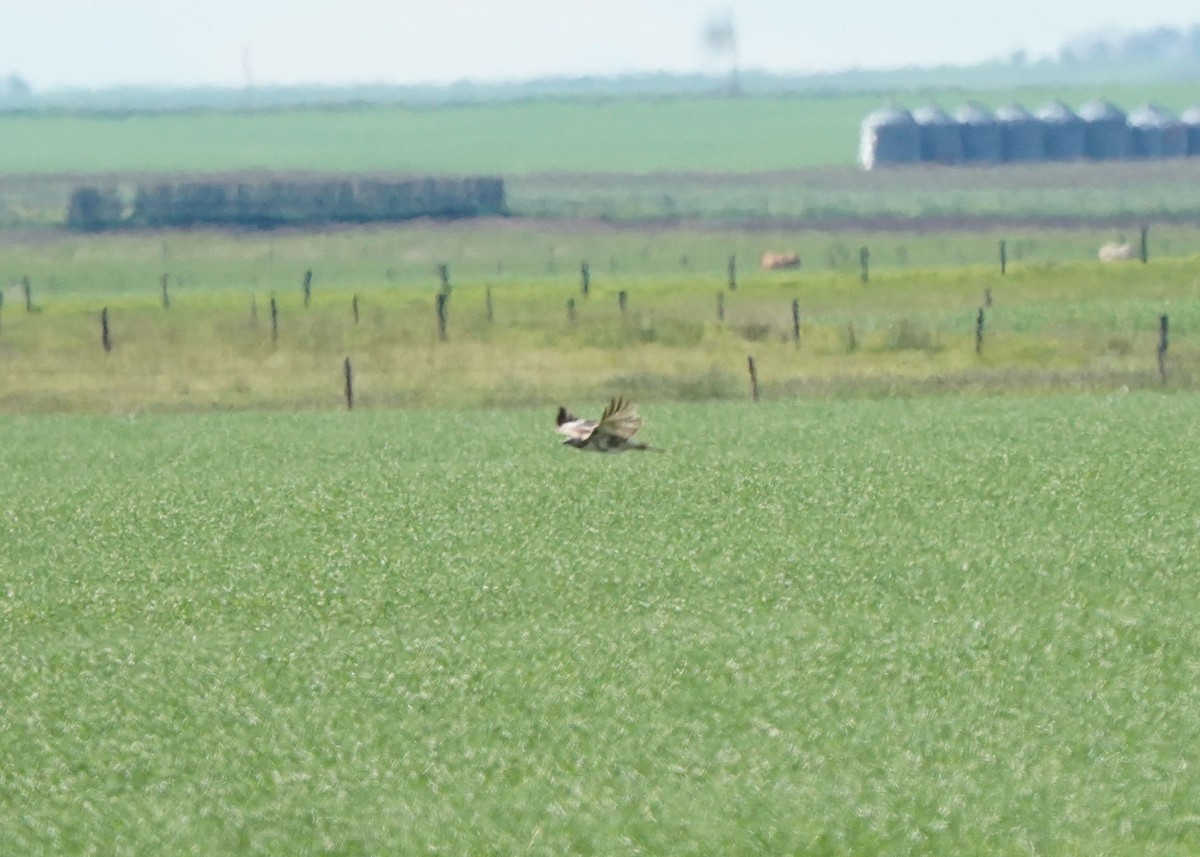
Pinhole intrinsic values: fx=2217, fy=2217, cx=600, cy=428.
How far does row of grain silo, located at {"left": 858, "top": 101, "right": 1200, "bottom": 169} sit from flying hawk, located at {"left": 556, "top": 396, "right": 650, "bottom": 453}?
117 m

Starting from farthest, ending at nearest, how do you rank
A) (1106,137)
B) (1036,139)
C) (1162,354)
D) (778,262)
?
(1036,139)
(1106,137)
(778,262)
(1162,354)

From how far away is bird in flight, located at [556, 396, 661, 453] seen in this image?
29.6m

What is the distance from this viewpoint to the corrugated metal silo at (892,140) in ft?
475

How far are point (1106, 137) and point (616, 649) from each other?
13296cm

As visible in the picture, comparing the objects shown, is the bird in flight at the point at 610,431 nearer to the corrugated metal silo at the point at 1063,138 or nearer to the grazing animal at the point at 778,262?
the grazing animal at the point at 778,262

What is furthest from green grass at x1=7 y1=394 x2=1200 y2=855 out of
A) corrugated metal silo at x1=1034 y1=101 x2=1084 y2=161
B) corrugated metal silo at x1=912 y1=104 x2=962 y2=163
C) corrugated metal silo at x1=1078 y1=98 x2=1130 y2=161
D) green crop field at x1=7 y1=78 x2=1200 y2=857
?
corrugated metal silo at x1=1078 y1=98 x2=1130 y2=161

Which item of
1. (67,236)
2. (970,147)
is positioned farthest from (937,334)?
(970,147)

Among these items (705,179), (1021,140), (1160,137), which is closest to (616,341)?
(1021,140)

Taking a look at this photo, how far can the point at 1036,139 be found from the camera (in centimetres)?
14488

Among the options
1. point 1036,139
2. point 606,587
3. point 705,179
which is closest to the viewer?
point 606,587

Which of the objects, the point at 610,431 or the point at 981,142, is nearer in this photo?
the point at 610,431

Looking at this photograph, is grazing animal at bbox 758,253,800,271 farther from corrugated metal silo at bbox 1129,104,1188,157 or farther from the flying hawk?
corrugated metal silo at bbox 1129,104,1188,157

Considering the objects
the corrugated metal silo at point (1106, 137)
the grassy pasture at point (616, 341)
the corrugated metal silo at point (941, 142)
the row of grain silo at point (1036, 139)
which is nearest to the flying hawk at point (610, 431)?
the grassy pasture at point (616, 341)

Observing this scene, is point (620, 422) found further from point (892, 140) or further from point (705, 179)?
point (705, 179)
